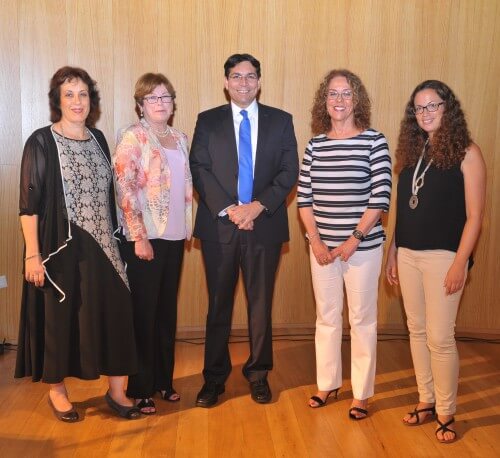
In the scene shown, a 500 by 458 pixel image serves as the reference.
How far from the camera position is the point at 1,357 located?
4164 millimetres

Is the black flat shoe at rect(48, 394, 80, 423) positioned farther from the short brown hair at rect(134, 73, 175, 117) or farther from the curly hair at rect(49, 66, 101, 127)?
the short brown hair at rect(134, 73, 175, 117)

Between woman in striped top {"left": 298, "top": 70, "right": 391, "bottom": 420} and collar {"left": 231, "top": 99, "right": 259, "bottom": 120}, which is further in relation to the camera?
collar {"left": 231, "top": 99, "right": 259, "bottom": 120}

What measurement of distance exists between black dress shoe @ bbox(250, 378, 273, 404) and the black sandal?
55 cm

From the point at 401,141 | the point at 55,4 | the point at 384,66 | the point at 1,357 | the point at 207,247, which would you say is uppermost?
the point at 55,4

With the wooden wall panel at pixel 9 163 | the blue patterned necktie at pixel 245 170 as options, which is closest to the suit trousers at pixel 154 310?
the blue patterned necktie at pixel 245 170

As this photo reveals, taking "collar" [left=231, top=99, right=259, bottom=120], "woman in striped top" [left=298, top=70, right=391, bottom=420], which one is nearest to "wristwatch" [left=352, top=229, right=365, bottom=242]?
"woman in striped top" [left=298, top=70, right=391, bottom=420]

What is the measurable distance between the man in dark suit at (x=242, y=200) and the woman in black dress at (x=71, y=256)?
504 mm

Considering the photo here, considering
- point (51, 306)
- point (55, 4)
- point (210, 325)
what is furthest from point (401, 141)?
point (55, 4)

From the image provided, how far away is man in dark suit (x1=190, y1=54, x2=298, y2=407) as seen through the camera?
3277 millimetres

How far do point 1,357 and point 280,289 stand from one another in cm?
202

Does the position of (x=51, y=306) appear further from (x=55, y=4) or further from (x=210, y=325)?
(x=55, y=4)

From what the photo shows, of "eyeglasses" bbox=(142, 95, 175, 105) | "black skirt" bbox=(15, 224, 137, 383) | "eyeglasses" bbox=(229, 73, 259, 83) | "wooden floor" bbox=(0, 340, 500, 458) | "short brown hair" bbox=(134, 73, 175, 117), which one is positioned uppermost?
"eyeglasses" bbox=(229, 73, 259, 83)

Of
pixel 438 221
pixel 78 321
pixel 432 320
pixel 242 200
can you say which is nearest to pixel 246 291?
pixel 242 200

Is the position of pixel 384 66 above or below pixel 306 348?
above
